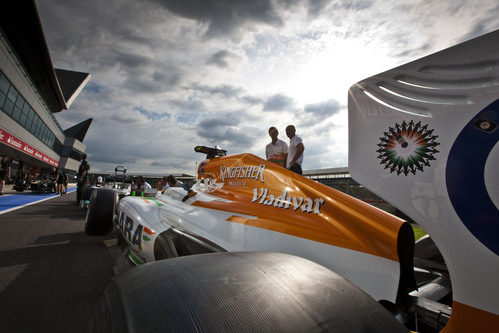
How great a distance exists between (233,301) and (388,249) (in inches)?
25.8

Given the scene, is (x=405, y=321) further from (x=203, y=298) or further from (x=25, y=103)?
(x=25, y=103)

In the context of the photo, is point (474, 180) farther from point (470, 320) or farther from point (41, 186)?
point (41, 186)

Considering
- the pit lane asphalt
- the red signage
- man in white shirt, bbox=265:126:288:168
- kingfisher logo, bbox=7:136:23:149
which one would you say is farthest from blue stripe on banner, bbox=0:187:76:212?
kingfisher logo, bbox=7:136:23:149

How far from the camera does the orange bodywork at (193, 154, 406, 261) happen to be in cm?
94

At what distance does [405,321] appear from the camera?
0.80m

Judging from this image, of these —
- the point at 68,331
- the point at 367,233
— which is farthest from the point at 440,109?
the point at 68,331

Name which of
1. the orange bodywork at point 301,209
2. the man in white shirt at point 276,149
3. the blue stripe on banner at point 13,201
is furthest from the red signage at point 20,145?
the orange bodywork at point 301,209

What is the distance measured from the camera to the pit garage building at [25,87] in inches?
687

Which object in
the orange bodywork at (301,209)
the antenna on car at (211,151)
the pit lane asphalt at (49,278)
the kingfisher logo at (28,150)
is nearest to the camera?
the orange bodywork at (301,209)

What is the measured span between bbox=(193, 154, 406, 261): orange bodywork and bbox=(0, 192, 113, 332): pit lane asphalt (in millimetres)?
891

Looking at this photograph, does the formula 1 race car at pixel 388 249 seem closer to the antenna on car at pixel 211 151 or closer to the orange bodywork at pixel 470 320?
the orange bodywork at pixel 470 320

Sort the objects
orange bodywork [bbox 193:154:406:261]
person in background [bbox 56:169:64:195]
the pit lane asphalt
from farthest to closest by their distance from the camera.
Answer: person in background [bbox 56:169:64:195] → the pit lane asphalt → orange bodywork [bbox 193:154:406:261]

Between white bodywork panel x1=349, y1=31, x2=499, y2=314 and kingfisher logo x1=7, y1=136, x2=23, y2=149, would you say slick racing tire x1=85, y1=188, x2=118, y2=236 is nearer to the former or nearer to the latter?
white bodywork panel x1=349, y1=31, x2=499, y2=314

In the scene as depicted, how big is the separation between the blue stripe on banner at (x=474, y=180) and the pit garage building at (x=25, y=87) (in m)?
25.5
